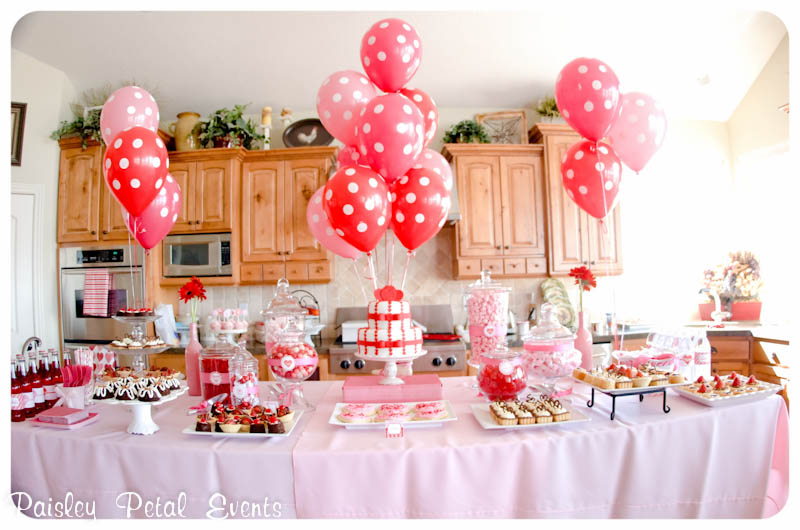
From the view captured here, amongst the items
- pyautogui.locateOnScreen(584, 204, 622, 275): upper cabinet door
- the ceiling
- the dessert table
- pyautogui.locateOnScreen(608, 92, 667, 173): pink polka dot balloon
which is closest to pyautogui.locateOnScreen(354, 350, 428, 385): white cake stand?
the dessert table

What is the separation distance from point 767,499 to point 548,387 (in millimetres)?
793

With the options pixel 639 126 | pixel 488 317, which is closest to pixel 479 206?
pixel 639 126

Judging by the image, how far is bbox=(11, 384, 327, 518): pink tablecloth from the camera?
4.51 feet

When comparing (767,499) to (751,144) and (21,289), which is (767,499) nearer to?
(751,144)

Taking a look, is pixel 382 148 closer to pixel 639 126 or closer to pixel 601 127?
pixel 601 127

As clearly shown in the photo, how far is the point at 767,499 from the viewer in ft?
5.30

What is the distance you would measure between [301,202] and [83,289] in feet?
6.11

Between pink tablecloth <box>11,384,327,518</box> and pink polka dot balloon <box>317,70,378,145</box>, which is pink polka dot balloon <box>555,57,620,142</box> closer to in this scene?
pink polka dot balloon <box>317,70,378,145</box>

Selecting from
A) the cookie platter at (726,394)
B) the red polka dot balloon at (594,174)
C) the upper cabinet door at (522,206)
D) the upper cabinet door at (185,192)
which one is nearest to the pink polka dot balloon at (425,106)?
the red polka dot balloon at (594,174)

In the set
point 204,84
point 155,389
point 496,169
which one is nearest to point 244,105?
point 204,84

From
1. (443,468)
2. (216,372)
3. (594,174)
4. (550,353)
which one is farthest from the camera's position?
(594,174)

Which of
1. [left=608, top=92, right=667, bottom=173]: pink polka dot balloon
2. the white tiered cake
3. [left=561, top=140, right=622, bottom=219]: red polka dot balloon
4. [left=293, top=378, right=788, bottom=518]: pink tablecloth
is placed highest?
[left=608, top=92, right=667, bottom=173]: pink polka dot balloon

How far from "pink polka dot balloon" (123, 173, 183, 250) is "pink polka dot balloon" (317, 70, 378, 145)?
0.87 m

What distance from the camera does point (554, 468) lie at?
143 cm
